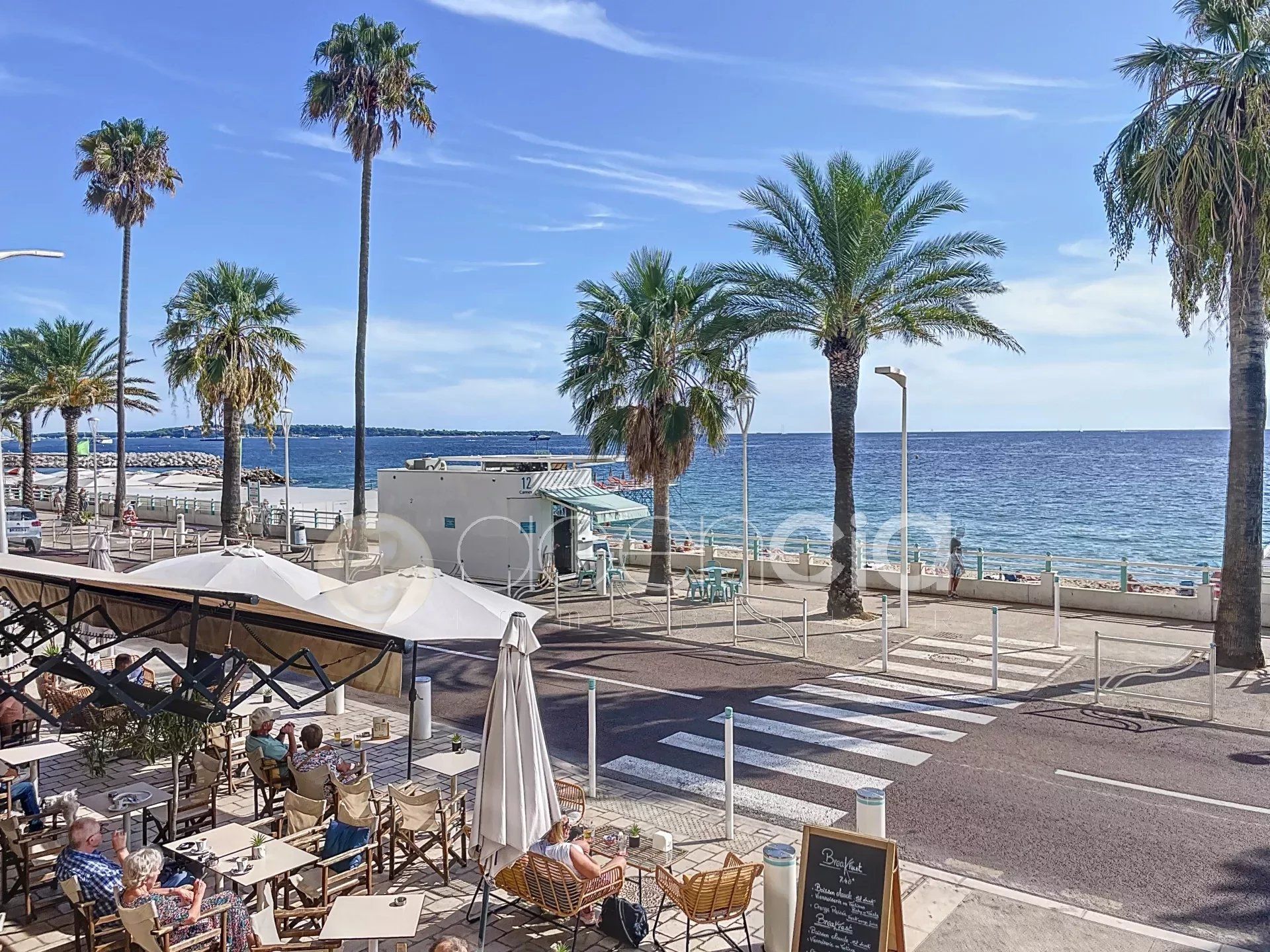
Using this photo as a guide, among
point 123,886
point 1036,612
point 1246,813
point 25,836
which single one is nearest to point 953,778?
point 1246,813

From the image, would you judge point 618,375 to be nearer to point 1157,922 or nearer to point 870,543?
point 870,543

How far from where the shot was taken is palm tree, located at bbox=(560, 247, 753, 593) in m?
23.2

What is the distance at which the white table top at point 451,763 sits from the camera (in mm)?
8688

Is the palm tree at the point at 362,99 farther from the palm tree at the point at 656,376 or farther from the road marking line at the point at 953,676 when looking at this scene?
the road marking line at the point at 953,676

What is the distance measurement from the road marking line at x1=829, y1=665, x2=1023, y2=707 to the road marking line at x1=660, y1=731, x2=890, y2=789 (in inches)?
147

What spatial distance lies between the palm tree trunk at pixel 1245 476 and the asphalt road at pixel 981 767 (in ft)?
13.4

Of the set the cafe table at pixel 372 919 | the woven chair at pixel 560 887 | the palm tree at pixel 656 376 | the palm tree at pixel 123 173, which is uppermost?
the palm tree at pixel 123 173

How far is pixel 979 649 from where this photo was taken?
658 inches

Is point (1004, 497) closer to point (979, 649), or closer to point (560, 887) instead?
point (979, 649)

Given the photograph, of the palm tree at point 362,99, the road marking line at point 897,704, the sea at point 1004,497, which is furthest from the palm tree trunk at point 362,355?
the road marking line at point 897,704

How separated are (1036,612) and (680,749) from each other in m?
12.3

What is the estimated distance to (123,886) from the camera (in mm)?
6152

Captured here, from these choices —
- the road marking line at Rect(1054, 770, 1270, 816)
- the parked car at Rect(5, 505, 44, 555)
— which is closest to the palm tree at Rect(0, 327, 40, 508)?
the parked car at Rect(5, 505, 44, 555)

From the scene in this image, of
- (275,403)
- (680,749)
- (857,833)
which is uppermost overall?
(275,403)
